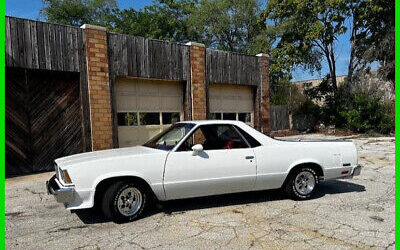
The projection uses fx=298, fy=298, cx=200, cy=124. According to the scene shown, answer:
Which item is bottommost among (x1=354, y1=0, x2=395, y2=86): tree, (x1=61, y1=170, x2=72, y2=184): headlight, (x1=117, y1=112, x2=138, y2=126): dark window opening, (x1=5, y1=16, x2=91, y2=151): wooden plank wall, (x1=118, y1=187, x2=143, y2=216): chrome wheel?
(x1=118, y1=187, x2=143, y2=216): chrome wheel

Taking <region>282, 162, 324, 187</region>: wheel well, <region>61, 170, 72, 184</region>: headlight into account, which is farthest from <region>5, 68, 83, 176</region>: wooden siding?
<region>282, 162, 324, 187</region>: wheel well

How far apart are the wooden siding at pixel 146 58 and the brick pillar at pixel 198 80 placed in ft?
0.82

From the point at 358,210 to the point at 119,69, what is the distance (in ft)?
26.0

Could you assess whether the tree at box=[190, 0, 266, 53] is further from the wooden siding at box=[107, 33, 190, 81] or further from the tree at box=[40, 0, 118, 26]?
the wooden siding at box=[107, 33, 190, 81]

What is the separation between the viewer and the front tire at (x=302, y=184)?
5082mm

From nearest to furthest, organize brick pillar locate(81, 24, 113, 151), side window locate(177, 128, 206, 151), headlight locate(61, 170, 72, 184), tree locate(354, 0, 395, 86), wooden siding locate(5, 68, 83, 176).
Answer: headlight locate(61, 170, 72, 184)
side window locate(177, 128, 206, 151)
wooden siding locate(5, 68, 83, 176)
brick pillar locate(81, 24, 113, 151)
tree locate(354, 0, 395, 86)

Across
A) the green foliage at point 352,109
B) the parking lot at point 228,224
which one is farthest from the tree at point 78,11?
the parking lot at point 228,224

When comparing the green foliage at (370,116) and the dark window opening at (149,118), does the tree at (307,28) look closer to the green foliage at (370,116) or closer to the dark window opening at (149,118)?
the green foliage at (370,116)

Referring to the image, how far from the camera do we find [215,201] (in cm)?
518

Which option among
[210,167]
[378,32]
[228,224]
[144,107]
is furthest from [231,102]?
[378,32]

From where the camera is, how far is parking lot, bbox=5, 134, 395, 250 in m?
3.52

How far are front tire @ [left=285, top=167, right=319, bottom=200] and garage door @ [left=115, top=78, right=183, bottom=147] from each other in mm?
6669

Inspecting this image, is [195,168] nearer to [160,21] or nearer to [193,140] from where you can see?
[193,140]

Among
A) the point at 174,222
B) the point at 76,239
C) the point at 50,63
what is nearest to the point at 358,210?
the point at 174,222
